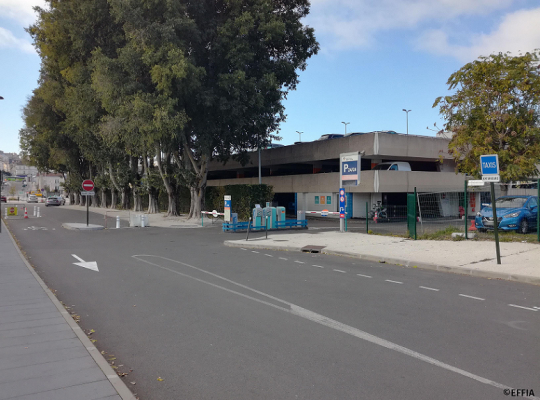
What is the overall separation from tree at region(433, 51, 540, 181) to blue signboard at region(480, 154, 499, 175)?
473 inches

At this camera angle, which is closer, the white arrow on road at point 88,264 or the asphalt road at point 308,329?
the asphalt road at point 308,329

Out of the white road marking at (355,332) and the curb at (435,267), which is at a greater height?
the curb at (435,267)

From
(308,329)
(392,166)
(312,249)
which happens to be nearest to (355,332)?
(308,329)

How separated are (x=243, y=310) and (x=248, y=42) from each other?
83.2 feet

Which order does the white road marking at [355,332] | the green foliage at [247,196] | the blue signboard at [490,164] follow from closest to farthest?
the white road marking at [355,332], the blue signboard at [490,164], the green foliage at [247,196]

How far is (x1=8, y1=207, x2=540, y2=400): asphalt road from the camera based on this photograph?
4523mm

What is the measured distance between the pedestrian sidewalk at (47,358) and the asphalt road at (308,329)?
33 centimetres

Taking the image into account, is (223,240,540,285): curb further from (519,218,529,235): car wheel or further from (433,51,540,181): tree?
(433,51,540,181): tree

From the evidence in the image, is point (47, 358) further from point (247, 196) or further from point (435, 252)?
point (247, 196)

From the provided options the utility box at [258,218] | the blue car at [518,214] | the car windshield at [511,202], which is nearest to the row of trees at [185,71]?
the utility box at [258,218]

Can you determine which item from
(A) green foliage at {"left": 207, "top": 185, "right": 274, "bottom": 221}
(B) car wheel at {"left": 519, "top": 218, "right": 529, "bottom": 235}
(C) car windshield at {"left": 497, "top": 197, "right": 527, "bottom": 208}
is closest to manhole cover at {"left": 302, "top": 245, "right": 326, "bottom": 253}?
(B) car wheel at {"left": 519, "top": 218, "right": 529, "bottom": 235}

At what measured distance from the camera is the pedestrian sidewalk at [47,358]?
4.16 m

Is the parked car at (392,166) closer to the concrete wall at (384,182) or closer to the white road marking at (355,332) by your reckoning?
the concrete wall at (384,182)

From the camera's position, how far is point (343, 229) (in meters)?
21.2
